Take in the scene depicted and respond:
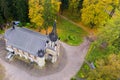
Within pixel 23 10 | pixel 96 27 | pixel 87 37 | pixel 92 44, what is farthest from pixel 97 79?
pixel 23 10

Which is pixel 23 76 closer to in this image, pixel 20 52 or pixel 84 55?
pixel 20 52

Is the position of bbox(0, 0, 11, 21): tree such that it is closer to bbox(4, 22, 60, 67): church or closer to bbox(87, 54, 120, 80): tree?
bbox(4, 22, 60, 67): church

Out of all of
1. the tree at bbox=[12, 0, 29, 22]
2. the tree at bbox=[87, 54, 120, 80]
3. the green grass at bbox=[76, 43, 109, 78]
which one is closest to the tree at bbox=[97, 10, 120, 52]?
the green grass at bbox=[76, 43, 109, 78]

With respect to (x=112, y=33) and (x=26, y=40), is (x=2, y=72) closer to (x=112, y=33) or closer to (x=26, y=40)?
(x=26, y=40)

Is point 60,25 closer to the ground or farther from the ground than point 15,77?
farther from the ground

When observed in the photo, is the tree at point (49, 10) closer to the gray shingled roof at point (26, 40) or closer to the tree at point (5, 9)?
the gray shingled roof at point (26, 40)

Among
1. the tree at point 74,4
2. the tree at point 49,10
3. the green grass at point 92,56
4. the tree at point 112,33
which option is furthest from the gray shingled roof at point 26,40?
the tree at point 74,4

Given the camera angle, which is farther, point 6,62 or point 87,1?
point 87,1

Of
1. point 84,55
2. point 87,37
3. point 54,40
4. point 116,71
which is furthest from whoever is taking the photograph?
point 87,37
